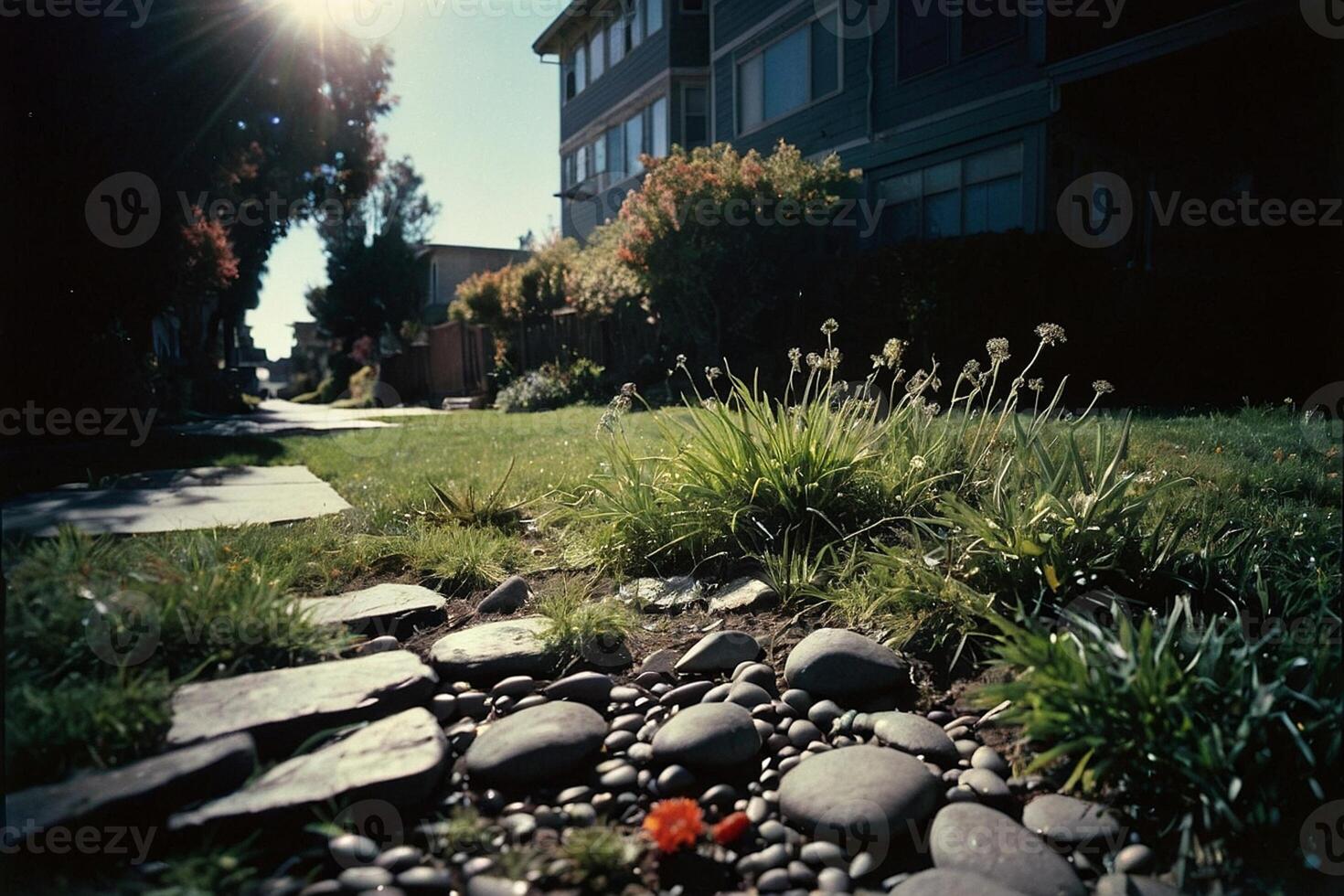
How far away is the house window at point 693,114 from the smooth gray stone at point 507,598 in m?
15.2

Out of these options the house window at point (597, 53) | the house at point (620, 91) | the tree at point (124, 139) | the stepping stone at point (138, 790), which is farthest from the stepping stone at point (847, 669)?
the house window at point (597, 53)

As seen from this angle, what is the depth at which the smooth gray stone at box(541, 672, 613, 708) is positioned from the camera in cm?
248

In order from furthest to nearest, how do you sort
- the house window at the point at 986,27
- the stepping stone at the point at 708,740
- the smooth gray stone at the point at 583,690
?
the house window at the point at 986,27 < the smooth gray stone at the point at 583,690 < the stepping stone at the point at 708,740

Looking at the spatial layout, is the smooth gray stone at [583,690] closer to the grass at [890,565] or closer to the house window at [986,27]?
the grass at [890,565]

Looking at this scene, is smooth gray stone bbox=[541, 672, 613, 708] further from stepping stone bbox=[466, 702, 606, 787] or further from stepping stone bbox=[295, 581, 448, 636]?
stepping stone bbox=[295, 581, 448, 636]

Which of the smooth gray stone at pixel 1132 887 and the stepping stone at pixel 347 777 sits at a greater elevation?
the stepping stone at pixel 347 777

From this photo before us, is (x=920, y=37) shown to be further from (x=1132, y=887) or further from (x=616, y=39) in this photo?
(x=1132, y=887)

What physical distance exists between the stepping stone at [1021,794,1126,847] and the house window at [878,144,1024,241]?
857 centimetres

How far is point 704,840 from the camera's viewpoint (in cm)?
184

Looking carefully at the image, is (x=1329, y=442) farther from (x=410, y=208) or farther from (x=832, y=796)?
(x=410, y=208)

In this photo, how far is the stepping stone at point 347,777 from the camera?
5.55 ft

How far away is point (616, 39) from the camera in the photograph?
63.5 feet

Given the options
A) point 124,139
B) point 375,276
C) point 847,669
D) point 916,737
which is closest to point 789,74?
point 124,139

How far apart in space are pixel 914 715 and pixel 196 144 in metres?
8.30
